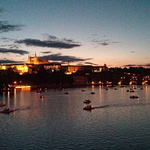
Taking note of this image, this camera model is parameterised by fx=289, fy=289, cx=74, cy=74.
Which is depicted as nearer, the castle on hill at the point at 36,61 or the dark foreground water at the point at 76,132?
the dark foreground water at the point at 76,132

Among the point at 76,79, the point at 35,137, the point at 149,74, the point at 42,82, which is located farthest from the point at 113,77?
the point at 35,137

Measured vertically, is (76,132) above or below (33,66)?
→ below

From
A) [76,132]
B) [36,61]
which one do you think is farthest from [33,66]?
[76,132]

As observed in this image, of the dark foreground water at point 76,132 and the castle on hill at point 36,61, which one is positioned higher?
the castle on hill at point 36,61

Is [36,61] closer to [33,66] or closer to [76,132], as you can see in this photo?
[33,66]

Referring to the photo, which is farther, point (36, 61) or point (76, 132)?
point (36, 61)

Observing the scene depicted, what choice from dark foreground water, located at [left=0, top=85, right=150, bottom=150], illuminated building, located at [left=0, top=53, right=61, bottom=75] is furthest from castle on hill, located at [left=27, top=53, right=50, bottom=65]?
dark foreground water, located at [left=0, top=85, right=150, bottom=150]

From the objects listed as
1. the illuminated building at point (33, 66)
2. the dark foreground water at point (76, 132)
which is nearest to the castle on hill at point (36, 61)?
the illuminated building at point (33, 66)

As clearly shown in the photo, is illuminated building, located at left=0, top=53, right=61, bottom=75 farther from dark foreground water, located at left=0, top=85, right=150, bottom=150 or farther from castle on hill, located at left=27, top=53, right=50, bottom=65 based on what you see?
dark foreground water, located at left=0, top=85, right=150, bottom=150

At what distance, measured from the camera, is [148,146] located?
19.5 meters

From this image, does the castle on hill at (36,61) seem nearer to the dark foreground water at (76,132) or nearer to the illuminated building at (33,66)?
the illuminated building at (33,66)

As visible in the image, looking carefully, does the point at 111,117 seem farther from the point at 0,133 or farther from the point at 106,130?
the point at 0,133

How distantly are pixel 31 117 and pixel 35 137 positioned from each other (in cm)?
941

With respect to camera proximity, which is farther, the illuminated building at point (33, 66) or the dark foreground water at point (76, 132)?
the illuminated building at point (33, 66)
